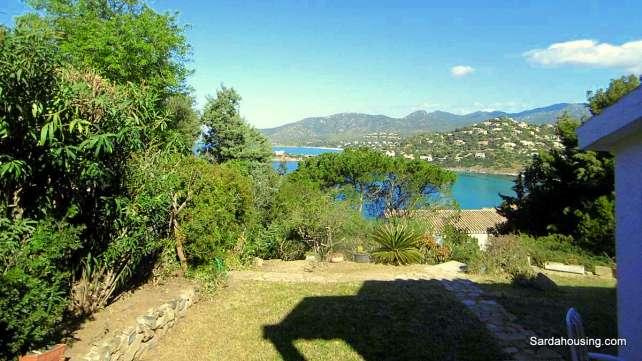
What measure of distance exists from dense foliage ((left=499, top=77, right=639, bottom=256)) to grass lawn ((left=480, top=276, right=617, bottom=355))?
25.2 ft

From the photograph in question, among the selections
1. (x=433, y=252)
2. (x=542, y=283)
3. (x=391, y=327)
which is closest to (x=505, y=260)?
(x=542, y=283)

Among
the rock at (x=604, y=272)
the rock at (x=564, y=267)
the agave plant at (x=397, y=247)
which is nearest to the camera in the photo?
the agave plant at (x=397, y=247)

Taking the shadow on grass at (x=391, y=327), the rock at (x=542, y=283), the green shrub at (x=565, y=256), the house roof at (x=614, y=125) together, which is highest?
the house roof at (x=614, y=125)

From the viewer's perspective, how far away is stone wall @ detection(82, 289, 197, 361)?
16.8 ft

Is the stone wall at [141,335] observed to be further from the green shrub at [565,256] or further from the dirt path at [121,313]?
the green shrub at [565,256]

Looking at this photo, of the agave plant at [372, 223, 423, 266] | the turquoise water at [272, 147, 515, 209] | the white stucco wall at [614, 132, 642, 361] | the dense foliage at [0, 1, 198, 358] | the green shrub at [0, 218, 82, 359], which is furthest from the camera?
the turquoise water at [272, 147, 515, 209]

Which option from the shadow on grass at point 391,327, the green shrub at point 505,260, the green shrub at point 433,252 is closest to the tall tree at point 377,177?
the green shrub at point 433,252

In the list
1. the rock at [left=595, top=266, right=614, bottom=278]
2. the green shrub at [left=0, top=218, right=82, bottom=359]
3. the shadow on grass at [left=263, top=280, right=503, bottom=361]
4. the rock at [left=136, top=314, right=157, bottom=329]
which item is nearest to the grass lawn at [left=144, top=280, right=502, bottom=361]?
the shadow on grass at [left=263, top=280, right=503, bottom=361]

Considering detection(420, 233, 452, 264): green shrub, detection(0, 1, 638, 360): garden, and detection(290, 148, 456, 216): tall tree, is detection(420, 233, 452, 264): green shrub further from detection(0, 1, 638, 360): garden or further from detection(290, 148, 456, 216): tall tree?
detection(290, 148, 456, 216): tall tree

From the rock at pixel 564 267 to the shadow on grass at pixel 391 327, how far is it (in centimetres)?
703

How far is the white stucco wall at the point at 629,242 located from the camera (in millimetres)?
3098

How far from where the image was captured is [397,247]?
41.4 ft

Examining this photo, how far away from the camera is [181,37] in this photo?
969 inches

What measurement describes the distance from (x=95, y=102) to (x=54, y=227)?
1.61 meters
